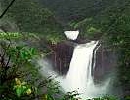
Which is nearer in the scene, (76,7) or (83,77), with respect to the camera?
(83,77)

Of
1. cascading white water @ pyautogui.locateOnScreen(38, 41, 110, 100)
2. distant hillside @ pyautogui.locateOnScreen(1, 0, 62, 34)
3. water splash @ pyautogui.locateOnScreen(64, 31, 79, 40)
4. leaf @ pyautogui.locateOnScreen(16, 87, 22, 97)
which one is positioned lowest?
cascading white water @ pyautogui.locateOnScreen(38, 41, 110, 100)

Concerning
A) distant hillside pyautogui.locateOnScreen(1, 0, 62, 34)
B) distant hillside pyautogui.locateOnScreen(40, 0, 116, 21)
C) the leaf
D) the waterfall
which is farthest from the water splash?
the leaf

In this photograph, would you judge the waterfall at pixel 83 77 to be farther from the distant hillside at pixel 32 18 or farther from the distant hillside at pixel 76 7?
the distant hillside at pixel 76 7

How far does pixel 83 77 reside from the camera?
37844 millimetres

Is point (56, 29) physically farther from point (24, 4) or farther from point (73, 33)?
point (24, 4)

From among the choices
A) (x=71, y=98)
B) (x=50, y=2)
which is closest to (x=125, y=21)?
(x=50, y=2)

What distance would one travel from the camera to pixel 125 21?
162ft

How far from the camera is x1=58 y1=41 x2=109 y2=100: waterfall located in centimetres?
3738

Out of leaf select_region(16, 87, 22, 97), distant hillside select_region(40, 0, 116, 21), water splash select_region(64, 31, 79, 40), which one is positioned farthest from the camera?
distant hillside select_region(40, 0, 116, 21)

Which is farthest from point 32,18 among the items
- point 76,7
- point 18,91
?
point 18,91

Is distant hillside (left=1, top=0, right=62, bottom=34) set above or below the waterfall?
above

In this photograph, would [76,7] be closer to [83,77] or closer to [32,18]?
[32,18]

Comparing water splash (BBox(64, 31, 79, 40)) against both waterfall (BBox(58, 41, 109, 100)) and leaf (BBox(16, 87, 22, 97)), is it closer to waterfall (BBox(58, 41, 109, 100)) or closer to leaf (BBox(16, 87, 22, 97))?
waterfall (BBox(58, 41, 109, 100))

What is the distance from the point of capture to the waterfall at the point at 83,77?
123 ft
